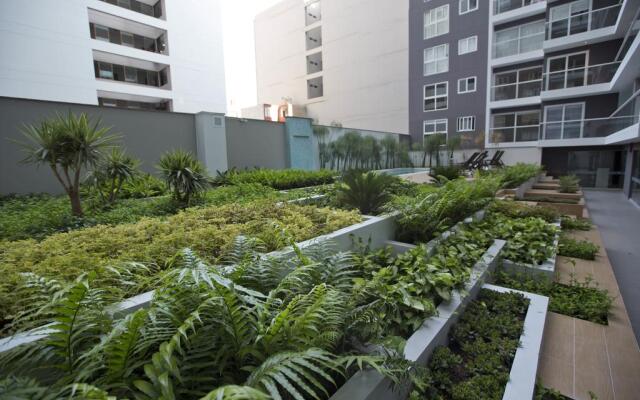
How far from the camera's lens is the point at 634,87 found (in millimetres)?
11820

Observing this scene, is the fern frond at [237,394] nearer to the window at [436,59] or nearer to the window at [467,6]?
the window at [436,59]

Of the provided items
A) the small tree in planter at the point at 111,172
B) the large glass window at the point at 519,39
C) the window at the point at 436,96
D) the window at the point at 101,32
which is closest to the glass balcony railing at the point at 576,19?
the large glass window at the point at 519,39

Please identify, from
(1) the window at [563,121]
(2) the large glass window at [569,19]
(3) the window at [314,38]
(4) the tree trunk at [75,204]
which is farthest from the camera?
(3) the window at [314,38]

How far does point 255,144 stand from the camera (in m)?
10.9

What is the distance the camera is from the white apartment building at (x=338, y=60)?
2288 cm

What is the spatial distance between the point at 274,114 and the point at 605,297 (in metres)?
27.0

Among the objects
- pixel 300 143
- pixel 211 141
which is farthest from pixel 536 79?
pixel 211 141

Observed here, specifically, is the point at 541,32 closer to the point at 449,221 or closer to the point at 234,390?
the point at 449,221

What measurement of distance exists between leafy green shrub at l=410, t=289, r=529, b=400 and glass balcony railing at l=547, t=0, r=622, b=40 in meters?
16.9

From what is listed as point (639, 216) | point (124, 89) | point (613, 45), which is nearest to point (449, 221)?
point (639, 216)

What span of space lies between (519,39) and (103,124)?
19.3 meters

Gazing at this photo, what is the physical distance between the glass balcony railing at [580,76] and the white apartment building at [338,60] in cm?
892

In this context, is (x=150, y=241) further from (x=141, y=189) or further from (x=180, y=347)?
(x=141, y=189)

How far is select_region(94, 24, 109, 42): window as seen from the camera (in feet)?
60.6
